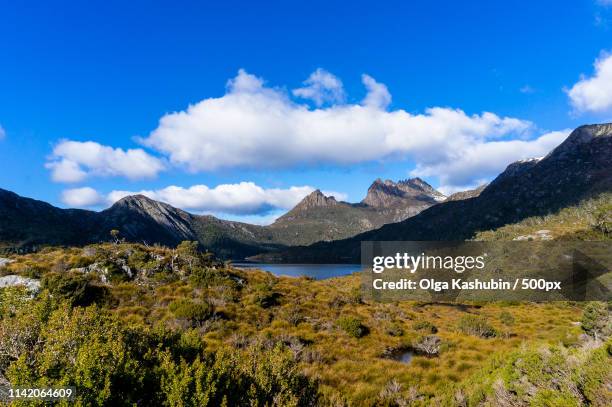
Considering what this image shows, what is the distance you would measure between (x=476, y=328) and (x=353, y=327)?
1023 cm

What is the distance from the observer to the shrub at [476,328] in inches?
909

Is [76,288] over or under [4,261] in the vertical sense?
under

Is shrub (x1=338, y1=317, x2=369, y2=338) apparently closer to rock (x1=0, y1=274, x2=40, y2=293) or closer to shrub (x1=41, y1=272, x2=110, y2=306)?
shrub (x1=41, y1=272, x2=110, y2=306)

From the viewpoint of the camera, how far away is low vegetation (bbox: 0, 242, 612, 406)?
6.49 m

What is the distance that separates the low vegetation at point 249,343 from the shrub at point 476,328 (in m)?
0.18

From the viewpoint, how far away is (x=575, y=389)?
22.6ft

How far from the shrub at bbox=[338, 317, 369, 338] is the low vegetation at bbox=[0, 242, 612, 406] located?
0.07 m

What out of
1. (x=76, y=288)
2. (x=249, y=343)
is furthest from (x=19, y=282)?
(x=249, y=343)

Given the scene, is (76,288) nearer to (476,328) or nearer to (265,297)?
(265,297)

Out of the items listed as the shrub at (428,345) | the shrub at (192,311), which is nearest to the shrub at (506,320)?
the shrub at (428,345)

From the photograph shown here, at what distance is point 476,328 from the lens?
23.6 metres

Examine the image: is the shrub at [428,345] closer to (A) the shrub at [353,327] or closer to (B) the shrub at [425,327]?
(B) the shrub at [425,327]

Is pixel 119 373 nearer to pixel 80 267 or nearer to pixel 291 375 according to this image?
pixel 291 375

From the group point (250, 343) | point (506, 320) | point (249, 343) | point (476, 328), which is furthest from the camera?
point (506, 320)
